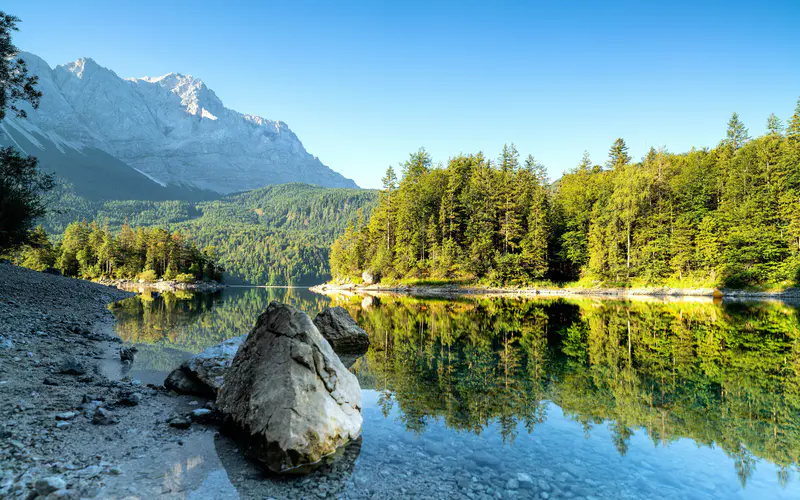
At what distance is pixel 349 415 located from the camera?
7.96 metres

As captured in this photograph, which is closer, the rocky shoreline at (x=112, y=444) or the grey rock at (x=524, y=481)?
the rocky shoreline at (x=112, y=444)

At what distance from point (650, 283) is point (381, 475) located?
67771 millimetres

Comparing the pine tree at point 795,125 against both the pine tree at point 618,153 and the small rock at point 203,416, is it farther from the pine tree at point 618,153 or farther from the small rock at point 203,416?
the small rock at point 203,416

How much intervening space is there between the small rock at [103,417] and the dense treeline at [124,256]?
101 m

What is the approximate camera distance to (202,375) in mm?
10406

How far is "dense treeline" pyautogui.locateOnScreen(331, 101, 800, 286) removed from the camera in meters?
54.6

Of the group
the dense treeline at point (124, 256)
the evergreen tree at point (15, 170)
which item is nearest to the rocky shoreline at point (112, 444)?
the evergreen tree at point (15, 170)

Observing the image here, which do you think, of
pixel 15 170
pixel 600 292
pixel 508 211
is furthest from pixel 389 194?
pixel 15 170

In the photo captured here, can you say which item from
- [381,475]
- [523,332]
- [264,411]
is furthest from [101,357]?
[523,332]

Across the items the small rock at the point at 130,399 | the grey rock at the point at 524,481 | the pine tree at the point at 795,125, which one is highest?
the pine tree at the point at 795,125

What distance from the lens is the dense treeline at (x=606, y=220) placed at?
54.6 metres

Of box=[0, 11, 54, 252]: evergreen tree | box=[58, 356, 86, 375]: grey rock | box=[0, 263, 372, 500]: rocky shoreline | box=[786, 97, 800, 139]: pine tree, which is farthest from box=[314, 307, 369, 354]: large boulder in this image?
box=[786, 97, 800, 139]: pine tree

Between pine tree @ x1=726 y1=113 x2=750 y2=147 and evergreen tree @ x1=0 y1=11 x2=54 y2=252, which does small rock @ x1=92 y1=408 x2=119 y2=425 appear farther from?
pine tree @ x1=726 y1=113 x2=750 y2=147

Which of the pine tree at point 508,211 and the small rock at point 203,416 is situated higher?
the pine tree at point 508,211
